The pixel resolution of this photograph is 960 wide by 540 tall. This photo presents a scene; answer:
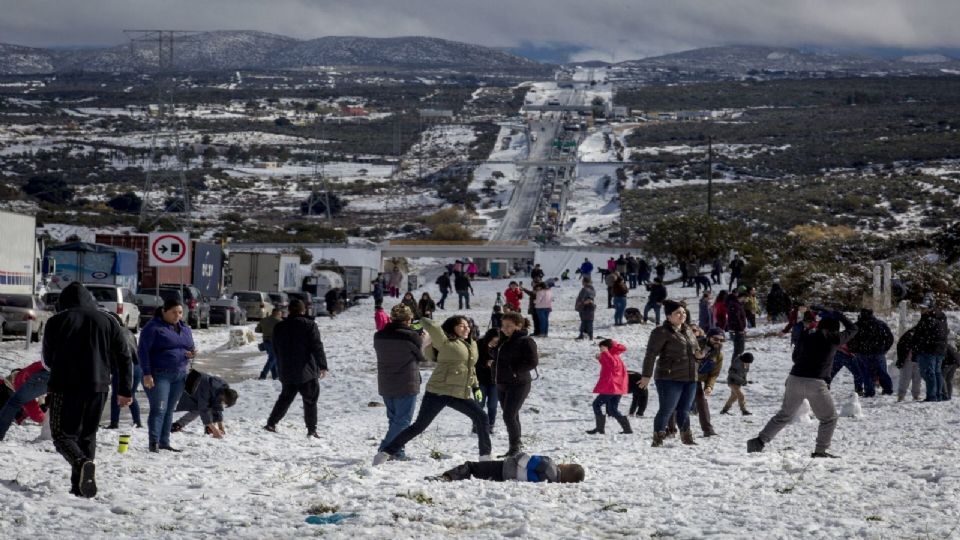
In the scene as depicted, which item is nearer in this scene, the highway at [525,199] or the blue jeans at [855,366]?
the blue jeans at [855,366]

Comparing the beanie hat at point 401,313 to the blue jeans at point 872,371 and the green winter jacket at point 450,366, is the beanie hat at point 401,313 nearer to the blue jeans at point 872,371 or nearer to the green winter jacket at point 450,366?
the green winter jacket at point 450,366

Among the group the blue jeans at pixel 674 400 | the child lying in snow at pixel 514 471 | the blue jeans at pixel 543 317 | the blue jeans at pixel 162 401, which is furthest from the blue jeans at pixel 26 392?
the blue jeans at pixel 543 317

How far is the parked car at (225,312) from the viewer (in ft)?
139

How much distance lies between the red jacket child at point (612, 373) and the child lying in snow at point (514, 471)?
497cm

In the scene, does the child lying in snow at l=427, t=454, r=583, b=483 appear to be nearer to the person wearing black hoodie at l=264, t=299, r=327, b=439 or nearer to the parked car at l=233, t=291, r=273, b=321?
the person wearing black hoodie at l=264, t=299, r=327, b=439

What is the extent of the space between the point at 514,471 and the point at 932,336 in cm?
961

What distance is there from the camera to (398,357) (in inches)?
513

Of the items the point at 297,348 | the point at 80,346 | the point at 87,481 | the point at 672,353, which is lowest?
the point at 87,481

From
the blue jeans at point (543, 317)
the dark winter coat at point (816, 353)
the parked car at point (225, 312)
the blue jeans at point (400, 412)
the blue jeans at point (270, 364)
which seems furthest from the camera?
the parked car at point (225, 312)

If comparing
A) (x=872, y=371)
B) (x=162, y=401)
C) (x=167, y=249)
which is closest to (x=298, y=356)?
(x=162, y=401)

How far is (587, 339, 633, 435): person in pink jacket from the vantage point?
53.5 feet

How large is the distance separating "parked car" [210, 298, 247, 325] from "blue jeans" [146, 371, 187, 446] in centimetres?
2921

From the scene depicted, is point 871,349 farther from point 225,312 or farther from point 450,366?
point 225,312

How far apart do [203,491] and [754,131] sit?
576 feet
